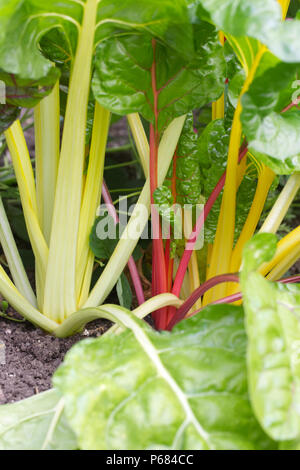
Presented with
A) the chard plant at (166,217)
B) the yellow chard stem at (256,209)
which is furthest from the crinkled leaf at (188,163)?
the yellow chard stem at (256,209)

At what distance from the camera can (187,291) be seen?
977 mm

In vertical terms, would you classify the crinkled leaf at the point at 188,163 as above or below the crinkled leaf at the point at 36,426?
above

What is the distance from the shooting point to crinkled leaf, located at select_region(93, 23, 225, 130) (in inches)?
28.2

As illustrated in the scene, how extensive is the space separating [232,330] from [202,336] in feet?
0.13

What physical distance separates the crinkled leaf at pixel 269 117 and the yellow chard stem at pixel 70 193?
10.4 inches

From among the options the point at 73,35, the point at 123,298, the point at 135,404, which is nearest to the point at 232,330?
the point at 135,404

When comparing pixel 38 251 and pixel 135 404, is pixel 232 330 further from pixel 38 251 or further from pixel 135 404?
pixel 38 251

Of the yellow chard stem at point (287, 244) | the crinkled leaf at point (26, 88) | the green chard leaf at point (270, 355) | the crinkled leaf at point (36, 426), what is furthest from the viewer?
the yellow chard stem at point (287, 244)

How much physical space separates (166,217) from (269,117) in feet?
0.80

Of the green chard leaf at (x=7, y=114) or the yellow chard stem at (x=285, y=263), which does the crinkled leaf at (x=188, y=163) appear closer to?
the yellow chard stem at (x=285, y=263)

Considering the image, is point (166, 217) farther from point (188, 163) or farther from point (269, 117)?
point (269, 117)

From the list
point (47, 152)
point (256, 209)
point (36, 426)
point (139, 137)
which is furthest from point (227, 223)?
point (36, 426)

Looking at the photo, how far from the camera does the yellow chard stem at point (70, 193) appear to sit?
28.5 inches

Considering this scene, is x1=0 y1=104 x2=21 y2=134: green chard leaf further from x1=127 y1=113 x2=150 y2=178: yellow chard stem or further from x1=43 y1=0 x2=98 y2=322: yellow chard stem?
x1=127 y1=113 x2=150 y2=178: yellow chard stem
